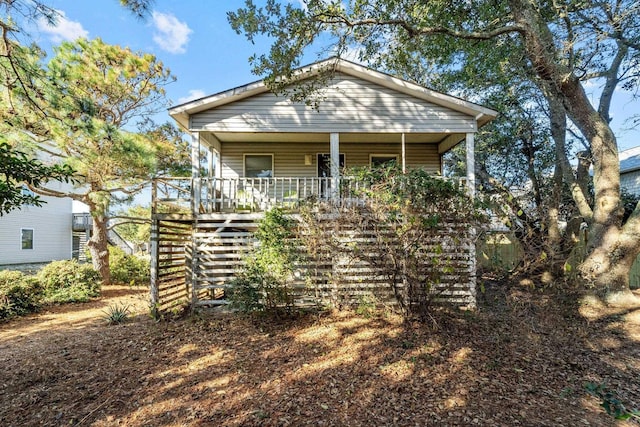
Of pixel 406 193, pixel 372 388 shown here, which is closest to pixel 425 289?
pixel 406 193

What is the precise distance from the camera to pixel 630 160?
15.6 meters

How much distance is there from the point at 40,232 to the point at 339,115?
19.1 meters

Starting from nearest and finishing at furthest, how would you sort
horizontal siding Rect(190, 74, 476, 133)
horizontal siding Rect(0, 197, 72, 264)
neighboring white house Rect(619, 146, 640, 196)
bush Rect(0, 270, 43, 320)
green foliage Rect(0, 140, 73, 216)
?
green foliage Rect(0, 140, 73, 216), bush Rect(0, 270, 43, 320), horizontal siding Rect(190, 74, 476, 133), neighboring white house Rect(619, 146, 640, 196), horizontal siding Rect(0, 197, 72, 264)

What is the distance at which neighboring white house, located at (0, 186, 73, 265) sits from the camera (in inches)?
631

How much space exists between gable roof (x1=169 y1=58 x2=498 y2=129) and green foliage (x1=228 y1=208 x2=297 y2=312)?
12.1 feet

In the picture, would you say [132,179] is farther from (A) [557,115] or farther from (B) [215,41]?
(A) [557,115]

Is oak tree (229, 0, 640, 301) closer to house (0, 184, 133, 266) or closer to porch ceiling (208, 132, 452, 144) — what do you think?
porch ceiling (208, 132, 452, 144)

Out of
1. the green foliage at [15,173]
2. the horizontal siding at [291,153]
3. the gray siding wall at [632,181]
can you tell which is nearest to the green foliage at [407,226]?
the green foliage at [15,173]

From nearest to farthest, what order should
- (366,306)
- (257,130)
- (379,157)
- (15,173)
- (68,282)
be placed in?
(15,173), (366,306), (257,130), (68,282), (379,157)

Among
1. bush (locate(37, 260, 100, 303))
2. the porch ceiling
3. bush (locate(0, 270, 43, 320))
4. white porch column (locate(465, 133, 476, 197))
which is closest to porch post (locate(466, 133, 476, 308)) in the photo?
white porch column (locate(465, 133, 476, 197))

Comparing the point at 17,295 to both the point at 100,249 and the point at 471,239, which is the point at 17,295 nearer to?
the point at 100,249

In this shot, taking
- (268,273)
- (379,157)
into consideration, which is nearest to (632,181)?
(379,157)

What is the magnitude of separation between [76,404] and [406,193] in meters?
5.03

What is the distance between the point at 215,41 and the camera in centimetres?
995
